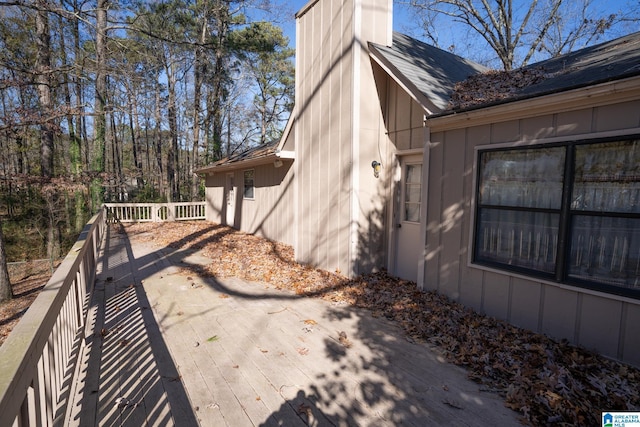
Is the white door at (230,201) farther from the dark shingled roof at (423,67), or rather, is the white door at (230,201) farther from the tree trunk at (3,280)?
the dark shingled roof at (423,67)

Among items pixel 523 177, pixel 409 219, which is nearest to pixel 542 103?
pixel 523 177

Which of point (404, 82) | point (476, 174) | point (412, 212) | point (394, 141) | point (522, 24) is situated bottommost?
point (412, 212)

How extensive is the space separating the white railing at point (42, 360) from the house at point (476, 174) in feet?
12.8

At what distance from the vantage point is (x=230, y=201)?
42.1 feet

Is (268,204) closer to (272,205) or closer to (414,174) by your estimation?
(272,205)

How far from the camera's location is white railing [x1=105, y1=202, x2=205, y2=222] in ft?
47.0

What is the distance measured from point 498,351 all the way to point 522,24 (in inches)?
636

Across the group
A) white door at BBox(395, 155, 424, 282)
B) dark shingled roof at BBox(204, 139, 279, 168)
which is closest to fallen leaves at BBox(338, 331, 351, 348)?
white door at BBox(395, 155, 424, 282)

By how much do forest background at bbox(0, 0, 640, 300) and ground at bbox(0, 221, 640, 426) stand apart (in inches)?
264

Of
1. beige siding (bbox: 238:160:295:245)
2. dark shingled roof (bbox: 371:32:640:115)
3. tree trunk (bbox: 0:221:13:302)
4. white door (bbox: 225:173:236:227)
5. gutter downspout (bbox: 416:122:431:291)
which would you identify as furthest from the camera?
white door (bbox: 225:173:236:227)

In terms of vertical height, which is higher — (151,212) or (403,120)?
(403,120)

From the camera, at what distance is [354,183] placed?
217 inches

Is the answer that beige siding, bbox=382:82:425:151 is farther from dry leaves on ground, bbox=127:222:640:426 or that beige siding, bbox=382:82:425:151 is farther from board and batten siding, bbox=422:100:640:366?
dry leaves on ground, bbox=127:222:640:426

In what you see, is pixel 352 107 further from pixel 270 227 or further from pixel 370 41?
pixel 270 227
